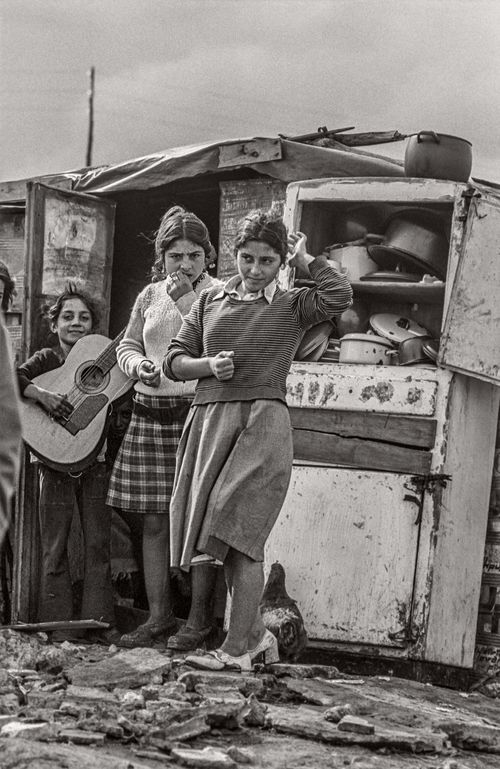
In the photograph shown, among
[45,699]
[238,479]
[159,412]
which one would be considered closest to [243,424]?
[238,479]

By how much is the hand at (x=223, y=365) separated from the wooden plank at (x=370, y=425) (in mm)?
1111

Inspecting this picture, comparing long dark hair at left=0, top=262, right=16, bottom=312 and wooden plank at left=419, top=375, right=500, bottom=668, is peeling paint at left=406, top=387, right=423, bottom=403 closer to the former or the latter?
wooden plank at left=419, top=375, right=500, bottom=668

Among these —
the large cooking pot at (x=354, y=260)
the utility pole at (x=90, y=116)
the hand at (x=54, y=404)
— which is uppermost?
the utility pole at (x=90, y=116)

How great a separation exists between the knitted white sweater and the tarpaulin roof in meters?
0.92

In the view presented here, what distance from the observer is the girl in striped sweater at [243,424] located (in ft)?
16.1

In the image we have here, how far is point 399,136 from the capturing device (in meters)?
6.83

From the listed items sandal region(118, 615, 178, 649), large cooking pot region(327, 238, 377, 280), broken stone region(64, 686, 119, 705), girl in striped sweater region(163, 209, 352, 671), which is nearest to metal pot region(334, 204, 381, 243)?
large cooking pot region(327, 238, 377, 280)

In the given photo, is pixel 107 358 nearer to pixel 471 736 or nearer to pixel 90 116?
pixel 471 736

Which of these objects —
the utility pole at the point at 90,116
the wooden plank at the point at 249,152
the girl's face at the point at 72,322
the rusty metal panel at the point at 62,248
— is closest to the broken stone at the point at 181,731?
the girl's face at the point at 72,322

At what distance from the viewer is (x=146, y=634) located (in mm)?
5680

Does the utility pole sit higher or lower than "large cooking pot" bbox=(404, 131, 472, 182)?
higher

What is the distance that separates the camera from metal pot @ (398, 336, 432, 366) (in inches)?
236

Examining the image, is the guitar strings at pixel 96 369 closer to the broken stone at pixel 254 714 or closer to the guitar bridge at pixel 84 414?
the guitar bridge at pixel 84 414

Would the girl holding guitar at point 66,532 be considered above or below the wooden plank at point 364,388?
below
